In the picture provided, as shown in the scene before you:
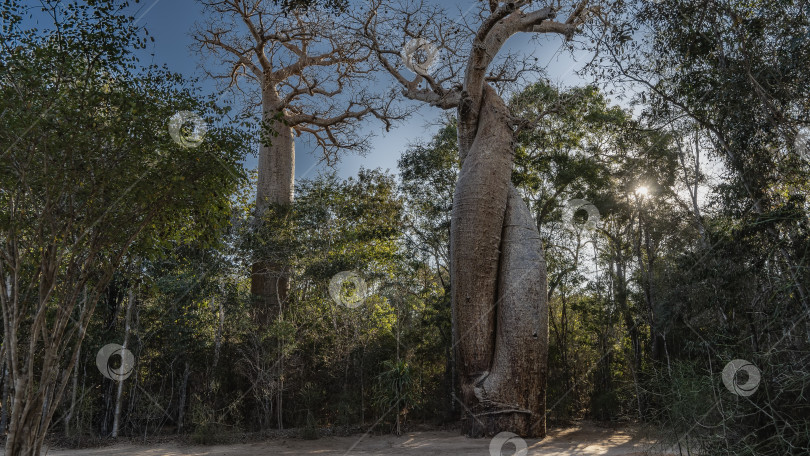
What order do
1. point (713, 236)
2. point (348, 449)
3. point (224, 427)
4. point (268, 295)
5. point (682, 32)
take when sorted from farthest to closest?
1. point (268, 295)
2. point (224, 427)
3. point (348, 449)
4. point (713, 236)
5. point (682, 32)

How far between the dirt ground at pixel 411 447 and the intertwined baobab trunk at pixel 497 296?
427 millimetres

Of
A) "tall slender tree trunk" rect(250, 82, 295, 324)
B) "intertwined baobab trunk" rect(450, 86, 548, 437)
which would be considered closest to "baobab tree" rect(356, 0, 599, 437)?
"intertwined baobab trunk" rect(450, 86, 548, 437)

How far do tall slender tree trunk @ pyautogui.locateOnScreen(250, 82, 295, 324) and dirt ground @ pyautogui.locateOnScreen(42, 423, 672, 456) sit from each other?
274 cm

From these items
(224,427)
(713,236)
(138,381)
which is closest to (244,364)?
(224,427)

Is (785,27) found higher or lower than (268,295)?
higher

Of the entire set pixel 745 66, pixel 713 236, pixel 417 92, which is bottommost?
pixel 713 236

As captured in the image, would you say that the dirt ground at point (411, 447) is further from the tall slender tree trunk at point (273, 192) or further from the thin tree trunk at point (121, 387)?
the tall slender tree trunk at point (273, 192)

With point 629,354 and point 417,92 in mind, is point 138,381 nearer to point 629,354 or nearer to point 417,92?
point 417,92

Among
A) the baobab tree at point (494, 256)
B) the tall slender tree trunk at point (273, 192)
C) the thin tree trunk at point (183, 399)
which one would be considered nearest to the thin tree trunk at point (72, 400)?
the thin tree trunk at point (183, 399)

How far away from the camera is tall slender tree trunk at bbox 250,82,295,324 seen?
35.2 feet

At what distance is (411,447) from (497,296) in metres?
2.51

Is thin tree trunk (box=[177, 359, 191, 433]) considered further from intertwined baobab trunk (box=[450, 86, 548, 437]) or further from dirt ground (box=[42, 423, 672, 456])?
intertwined baobab trunk (box=[450, 86, 548, 437])

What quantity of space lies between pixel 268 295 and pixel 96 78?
6833mm

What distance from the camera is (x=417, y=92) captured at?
930 centimetres
